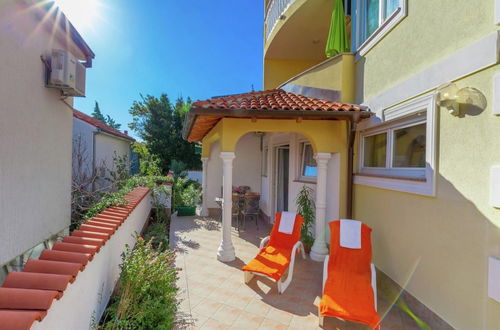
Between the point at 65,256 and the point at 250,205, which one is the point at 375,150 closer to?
the point at 250,205

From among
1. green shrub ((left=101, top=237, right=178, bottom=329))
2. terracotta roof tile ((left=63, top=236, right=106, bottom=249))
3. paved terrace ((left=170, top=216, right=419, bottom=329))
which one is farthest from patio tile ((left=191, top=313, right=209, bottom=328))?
terracotta roof tile ((left=63, top=236, right=106, bottom=249))

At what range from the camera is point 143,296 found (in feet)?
12.6

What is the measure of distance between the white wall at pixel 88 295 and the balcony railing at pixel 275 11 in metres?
8.89

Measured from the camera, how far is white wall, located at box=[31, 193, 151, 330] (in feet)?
7.47

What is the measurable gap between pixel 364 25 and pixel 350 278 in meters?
6.05

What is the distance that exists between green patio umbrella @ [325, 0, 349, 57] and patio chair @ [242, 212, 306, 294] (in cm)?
483

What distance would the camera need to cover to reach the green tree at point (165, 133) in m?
24.4

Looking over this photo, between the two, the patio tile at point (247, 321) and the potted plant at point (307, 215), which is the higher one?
the potted plant at point (307, 215)

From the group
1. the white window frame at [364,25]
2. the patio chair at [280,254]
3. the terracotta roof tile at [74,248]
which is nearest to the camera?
the terracotta roof tile at [74,248]

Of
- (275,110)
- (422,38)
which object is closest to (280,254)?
(275,110)

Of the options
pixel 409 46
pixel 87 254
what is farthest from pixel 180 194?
pixel 409 46

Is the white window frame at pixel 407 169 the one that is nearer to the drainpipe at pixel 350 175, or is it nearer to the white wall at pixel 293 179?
the drainpipe at pixel 350 175

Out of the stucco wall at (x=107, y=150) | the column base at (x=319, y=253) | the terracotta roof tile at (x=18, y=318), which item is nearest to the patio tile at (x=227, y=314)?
the terracotta roof tile at (x=18, y=318)

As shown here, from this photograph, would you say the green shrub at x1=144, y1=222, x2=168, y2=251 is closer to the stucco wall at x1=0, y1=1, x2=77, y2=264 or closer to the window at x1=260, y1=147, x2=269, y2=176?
the stucco wall at x1=0, y1=1, x2=77, y2=264
